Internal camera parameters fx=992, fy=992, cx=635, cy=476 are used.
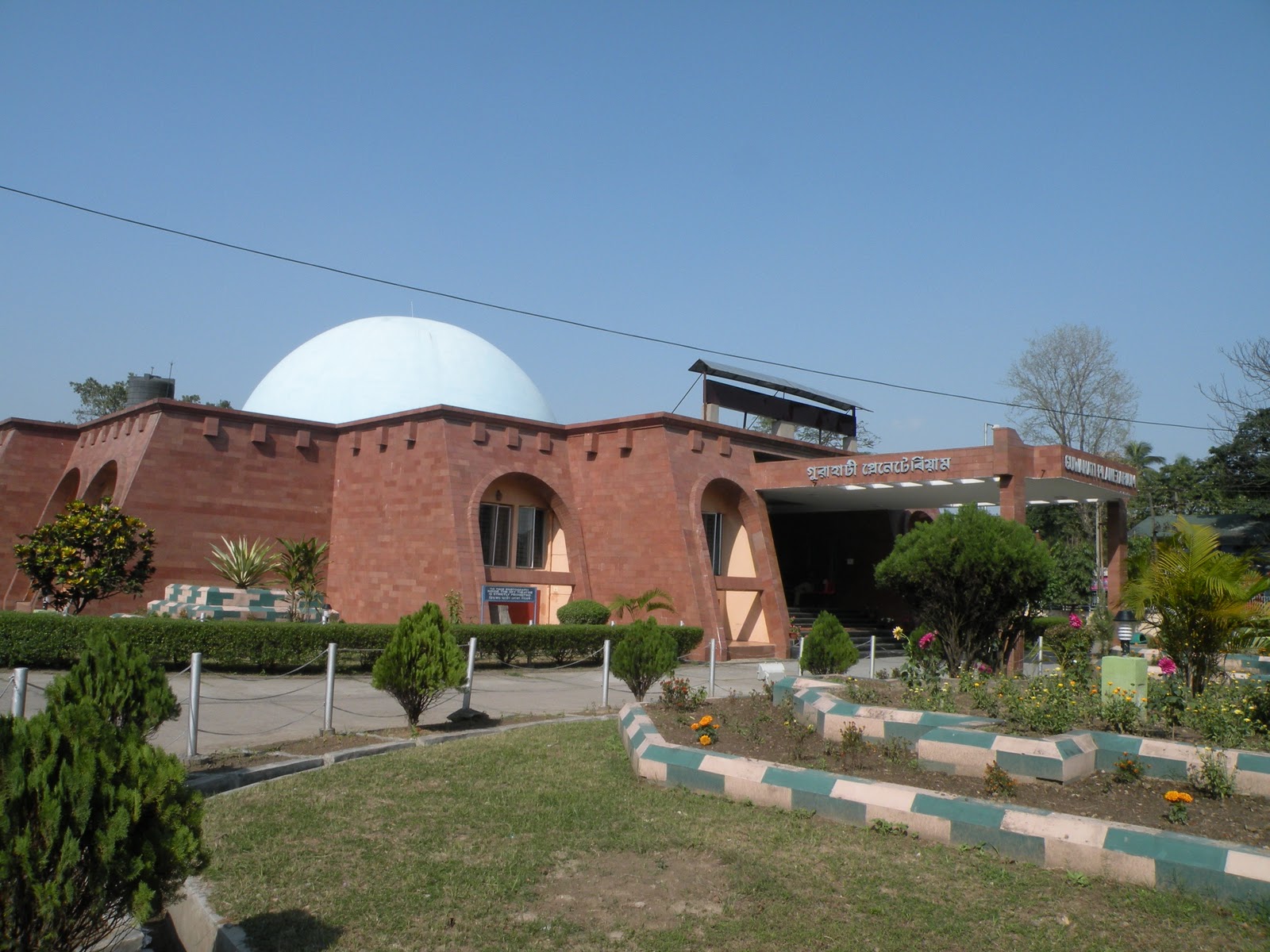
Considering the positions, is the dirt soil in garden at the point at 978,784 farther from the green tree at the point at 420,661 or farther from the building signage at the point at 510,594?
the building signage at the point at 510,594

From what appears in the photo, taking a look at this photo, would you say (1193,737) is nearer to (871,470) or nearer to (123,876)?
(123,876)

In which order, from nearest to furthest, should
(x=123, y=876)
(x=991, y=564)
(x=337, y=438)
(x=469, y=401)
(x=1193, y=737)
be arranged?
Result: (x=123, y=876) → (x=1193, y=737) → (x=991, y=564) → (x=337, y=438) → (x=469, y=401)

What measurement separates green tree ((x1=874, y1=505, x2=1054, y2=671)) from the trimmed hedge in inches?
151

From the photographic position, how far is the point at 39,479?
83.5 feet

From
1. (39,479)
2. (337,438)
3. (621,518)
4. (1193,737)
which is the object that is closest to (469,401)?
(337,438)

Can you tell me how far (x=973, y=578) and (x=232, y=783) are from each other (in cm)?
799

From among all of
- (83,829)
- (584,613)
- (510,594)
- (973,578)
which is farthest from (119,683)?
(510,594)

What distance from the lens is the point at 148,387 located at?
26344mm

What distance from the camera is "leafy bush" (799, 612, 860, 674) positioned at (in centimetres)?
1452

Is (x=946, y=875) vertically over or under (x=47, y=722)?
under

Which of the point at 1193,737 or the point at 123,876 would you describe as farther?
the point at 1193,737

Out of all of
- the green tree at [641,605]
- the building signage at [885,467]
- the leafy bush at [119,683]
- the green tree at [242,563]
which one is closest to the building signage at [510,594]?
the green tree at [641,605]

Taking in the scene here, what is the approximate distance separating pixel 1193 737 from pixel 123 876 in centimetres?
745

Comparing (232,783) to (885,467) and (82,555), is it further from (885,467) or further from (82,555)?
(885,467)
